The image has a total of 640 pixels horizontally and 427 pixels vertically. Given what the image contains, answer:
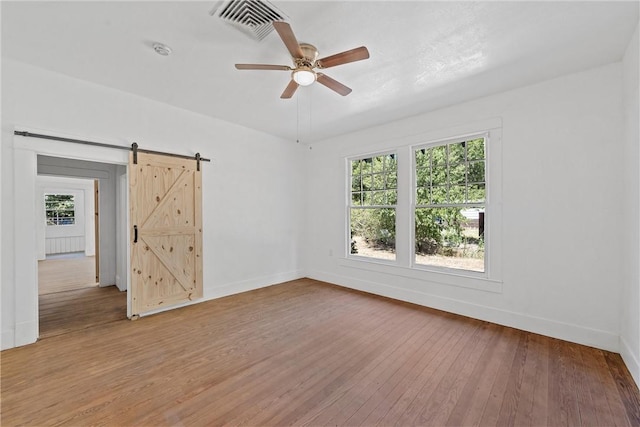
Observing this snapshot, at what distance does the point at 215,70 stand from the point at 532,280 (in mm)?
4398

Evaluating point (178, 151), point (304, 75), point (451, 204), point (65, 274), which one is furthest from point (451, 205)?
point (65, 274)

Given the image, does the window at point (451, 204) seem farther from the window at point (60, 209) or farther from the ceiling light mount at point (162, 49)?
the window at point (60, 209)

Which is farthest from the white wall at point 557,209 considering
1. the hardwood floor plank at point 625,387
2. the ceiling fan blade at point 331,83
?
the ceiling fan blade at point 331,83

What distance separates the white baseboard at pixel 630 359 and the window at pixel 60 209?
13362mm

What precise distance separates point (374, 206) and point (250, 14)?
11.5ft

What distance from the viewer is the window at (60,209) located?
888 centimetres

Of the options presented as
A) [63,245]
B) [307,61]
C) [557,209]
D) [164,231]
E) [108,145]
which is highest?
A: [307,61]

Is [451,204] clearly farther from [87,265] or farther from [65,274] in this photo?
[87,265]

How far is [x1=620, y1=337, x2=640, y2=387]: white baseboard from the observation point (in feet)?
7.11

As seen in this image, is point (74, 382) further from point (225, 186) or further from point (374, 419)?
point (225, 186)

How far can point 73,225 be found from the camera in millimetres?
9391

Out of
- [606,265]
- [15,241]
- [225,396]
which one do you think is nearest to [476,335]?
[606,265]

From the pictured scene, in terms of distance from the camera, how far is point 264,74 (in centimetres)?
298

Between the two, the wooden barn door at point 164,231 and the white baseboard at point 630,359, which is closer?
the white baseboard at point 630,359
